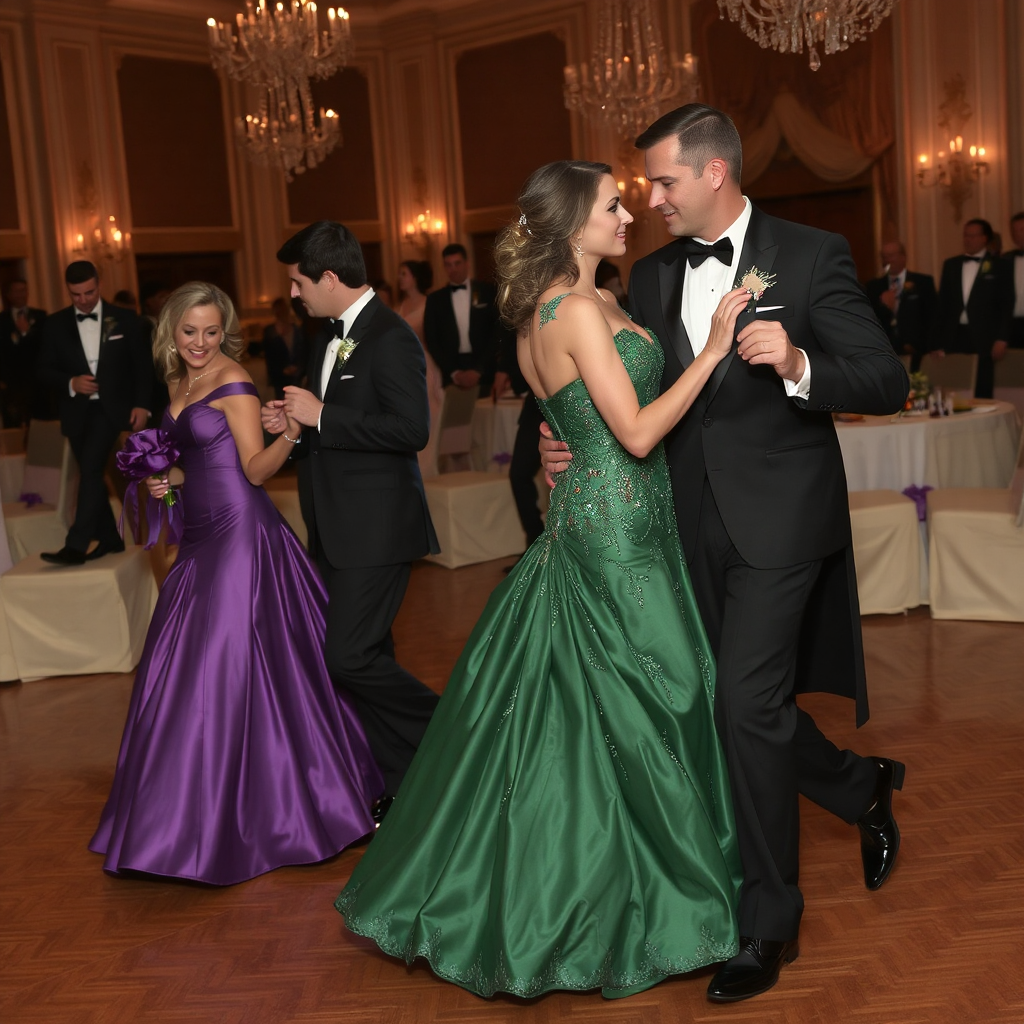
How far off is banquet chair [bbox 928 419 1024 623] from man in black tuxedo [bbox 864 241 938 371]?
3989 mm

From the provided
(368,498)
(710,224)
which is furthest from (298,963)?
(710,224)

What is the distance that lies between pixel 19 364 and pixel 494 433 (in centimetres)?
515

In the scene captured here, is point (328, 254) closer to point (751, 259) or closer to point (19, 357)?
point (751, 259)

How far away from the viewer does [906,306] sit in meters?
9.23

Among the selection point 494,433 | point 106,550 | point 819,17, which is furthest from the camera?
point 494,433

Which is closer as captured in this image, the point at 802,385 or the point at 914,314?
the point at 802,385

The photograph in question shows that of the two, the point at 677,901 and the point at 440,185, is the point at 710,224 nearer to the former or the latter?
the point at 677,901

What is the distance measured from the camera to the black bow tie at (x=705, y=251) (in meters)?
2.57

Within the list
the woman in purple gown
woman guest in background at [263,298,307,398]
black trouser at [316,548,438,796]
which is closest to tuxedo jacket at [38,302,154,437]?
the woman in purple gown

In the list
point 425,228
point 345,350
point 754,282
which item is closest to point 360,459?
point 345,350

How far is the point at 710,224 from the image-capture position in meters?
2.58

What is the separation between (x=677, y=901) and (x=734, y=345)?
1.14 m

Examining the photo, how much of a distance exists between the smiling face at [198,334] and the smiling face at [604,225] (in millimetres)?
1313

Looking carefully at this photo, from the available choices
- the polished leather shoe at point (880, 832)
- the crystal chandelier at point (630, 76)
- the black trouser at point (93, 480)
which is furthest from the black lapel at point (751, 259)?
the crystal chandelier at point (630, 76)
